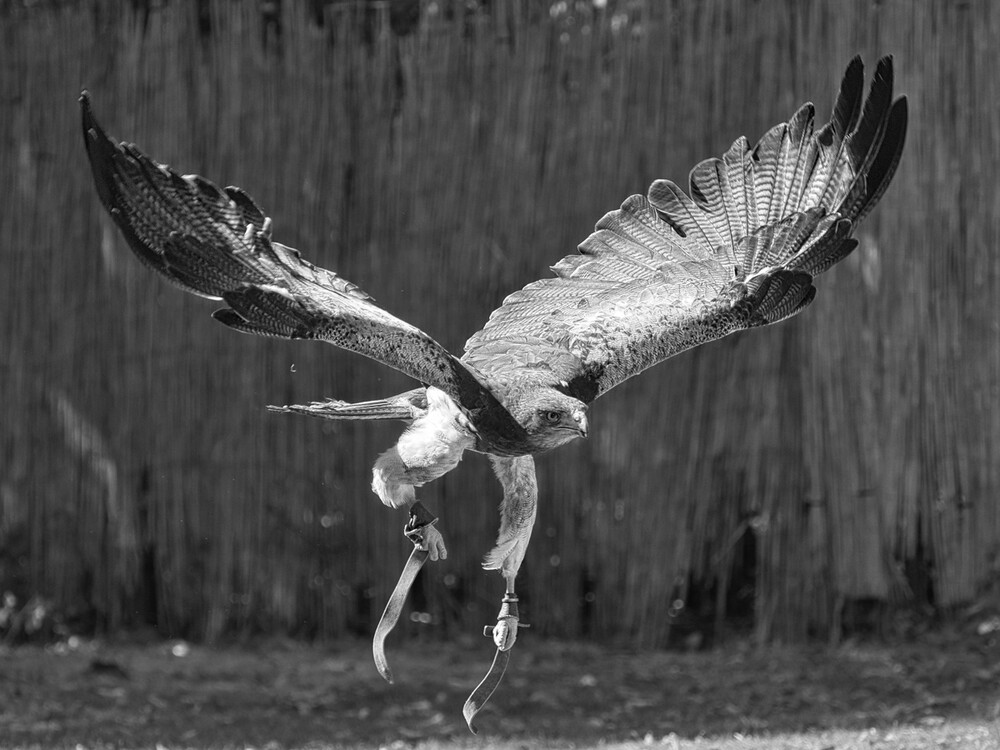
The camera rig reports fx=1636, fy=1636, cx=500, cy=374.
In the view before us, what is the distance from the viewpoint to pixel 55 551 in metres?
8.77

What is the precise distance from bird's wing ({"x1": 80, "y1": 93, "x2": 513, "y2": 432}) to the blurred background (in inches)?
111

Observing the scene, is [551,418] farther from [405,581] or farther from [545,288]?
[545,288]

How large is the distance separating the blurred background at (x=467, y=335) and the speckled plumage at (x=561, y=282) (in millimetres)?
1595

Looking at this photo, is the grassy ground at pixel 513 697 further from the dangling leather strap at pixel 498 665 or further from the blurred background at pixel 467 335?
the dangling leather strap at pixel 498 665

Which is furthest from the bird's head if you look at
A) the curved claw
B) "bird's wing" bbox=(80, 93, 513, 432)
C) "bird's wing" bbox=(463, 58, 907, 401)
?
the curved claw

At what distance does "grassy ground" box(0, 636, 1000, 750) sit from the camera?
7055 millimetres

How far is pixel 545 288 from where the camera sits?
6.80 m

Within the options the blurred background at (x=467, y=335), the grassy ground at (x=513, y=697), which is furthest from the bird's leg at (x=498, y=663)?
the blurred background at (x=467, y=335)

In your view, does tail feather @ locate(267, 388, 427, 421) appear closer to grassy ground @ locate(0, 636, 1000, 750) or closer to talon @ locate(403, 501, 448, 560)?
talon @ locate(403, 501, 448, 560)

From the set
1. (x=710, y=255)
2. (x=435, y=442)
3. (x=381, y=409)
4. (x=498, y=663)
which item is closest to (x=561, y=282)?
(x=710, y=255)

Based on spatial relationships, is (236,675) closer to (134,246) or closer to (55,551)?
(55,551)

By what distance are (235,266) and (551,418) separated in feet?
3.75

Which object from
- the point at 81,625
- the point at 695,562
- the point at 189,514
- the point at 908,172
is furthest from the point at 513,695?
the point at 908,172

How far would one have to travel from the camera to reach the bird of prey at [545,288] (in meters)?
5.27
